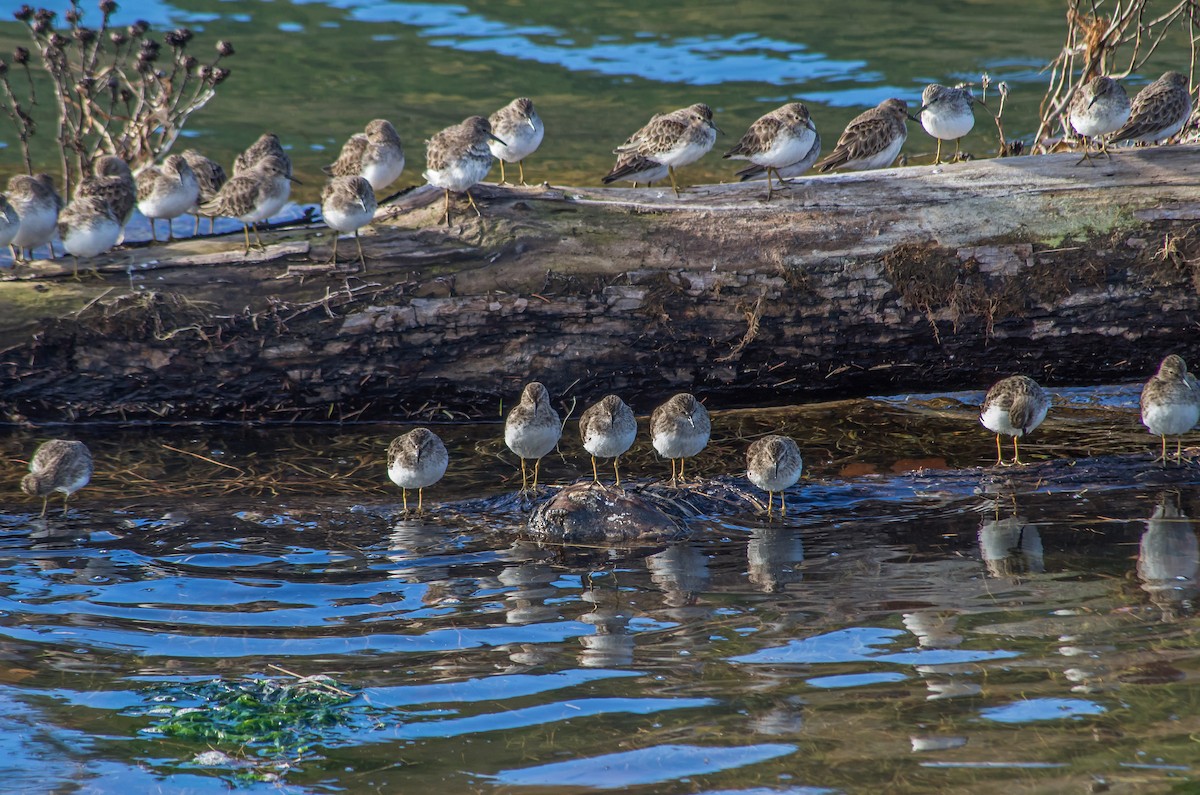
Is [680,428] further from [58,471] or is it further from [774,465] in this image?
[58,471]

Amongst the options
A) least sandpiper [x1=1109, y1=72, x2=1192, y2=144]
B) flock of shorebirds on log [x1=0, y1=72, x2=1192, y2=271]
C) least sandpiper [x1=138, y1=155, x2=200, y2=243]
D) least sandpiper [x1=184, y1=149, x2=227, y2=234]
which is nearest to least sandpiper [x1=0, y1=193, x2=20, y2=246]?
flock of shorebirds on log [x1=0, y1=72, x2=1192, y2=271]

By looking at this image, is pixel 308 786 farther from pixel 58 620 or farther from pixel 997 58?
pixel 997 58

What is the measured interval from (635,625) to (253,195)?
6084 mm

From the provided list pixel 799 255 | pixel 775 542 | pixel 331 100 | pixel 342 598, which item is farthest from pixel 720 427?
pixel 331 100

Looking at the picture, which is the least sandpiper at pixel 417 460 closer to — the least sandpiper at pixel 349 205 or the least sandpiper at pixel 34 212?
the least sandpiper at pixel 349 205

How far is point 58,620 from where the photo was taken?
6.68 meters

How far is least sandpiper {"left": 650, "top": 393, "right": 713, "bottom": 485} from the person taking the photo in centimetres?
872

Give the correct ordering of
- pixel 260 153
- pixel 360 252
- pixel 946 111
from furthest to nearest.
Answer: pixel 260 153 < pixel 946 111 < pixel 360 252

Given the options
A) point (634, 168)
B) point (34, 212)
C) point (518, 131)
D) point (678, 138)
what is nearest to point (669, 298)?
point (678, 138)

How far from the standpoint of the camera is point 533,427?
28.8ft

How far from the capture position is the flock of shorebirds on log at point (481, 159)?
992 centimetres

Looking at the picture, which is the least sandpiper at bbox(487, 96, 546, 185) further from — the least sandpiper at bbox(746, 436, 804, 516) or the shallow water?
the least sandpiper at bbox(746, 436, 804, 516)

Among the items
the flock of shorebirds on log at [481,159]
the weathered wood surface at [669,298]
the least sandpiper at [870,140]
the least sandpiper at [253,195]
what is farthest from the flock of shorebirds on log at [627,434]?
the least sandpiper at [870,140]

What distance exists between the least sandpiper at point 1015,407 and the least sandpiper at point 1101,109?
235cm
